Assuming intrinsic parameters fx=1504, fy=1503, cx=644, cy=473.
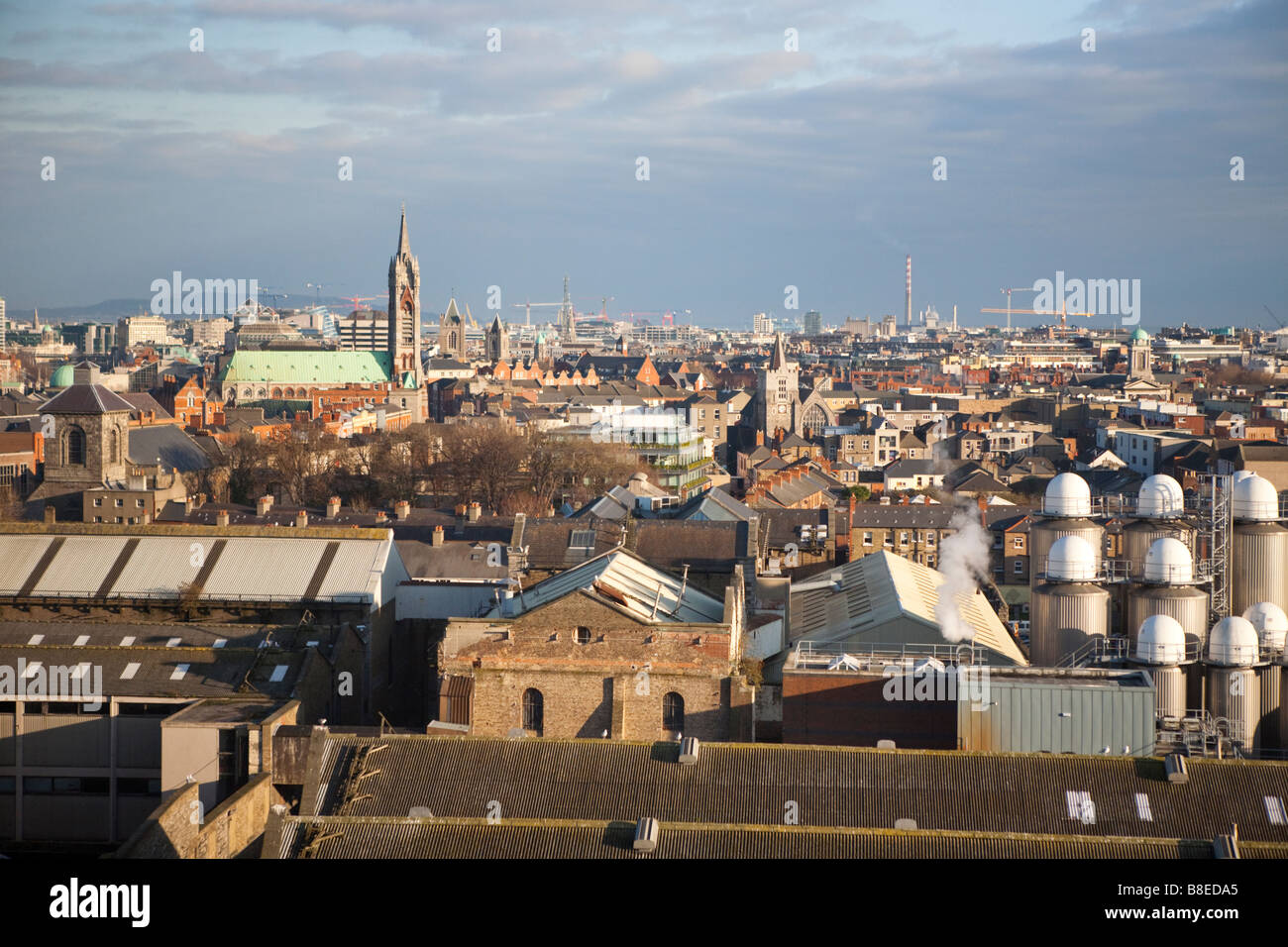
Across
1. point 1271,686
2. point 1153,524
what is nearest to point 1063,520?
point 1153,524

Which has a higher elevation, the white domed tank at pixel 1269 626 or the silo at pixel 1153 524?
the silo at pixel 1153 524

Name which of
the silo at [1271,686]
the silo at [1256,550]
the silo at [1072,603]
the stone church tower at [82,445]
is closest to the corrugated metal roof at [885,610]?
the silo at [1072,603]

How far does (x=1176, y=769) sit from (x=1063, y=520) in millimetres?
12092

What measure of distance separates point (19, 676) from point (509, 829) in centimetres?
1509

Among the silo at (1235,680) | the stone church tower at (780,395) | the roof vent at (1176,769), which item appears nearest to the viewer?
the roof vent at (1176,769)

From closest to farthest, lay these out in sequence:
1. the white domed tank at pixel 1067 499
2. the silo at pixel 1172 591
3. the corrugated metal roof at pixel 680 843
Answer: the corrugated metal roof at pixel 680 843
the silo at pixel 1172 591
the white domed tank at pixel 1067 499

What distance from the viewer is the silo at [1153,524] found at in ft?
112

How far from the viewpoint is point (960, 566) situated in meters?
46.1

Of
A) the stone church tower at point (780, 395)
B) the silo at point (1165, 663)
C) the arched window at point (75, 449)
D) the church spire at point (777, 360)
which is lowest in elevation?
the silo at point (1165, 663)

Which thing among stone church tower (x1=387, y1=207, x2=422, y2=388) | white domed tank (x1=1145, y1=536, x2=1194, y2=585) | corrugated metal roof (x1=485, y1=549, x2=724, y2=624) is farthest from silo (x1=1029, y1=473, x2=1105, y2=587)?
stone church tower (x1=387, y1=207, x2=422, y2=388)

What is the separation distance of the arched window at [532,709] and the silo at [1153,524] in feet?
44.8

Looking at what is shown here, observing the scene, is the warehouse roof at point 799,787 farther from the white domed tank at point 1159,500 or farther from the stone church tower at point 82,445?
the stone church tower at point 82,445
